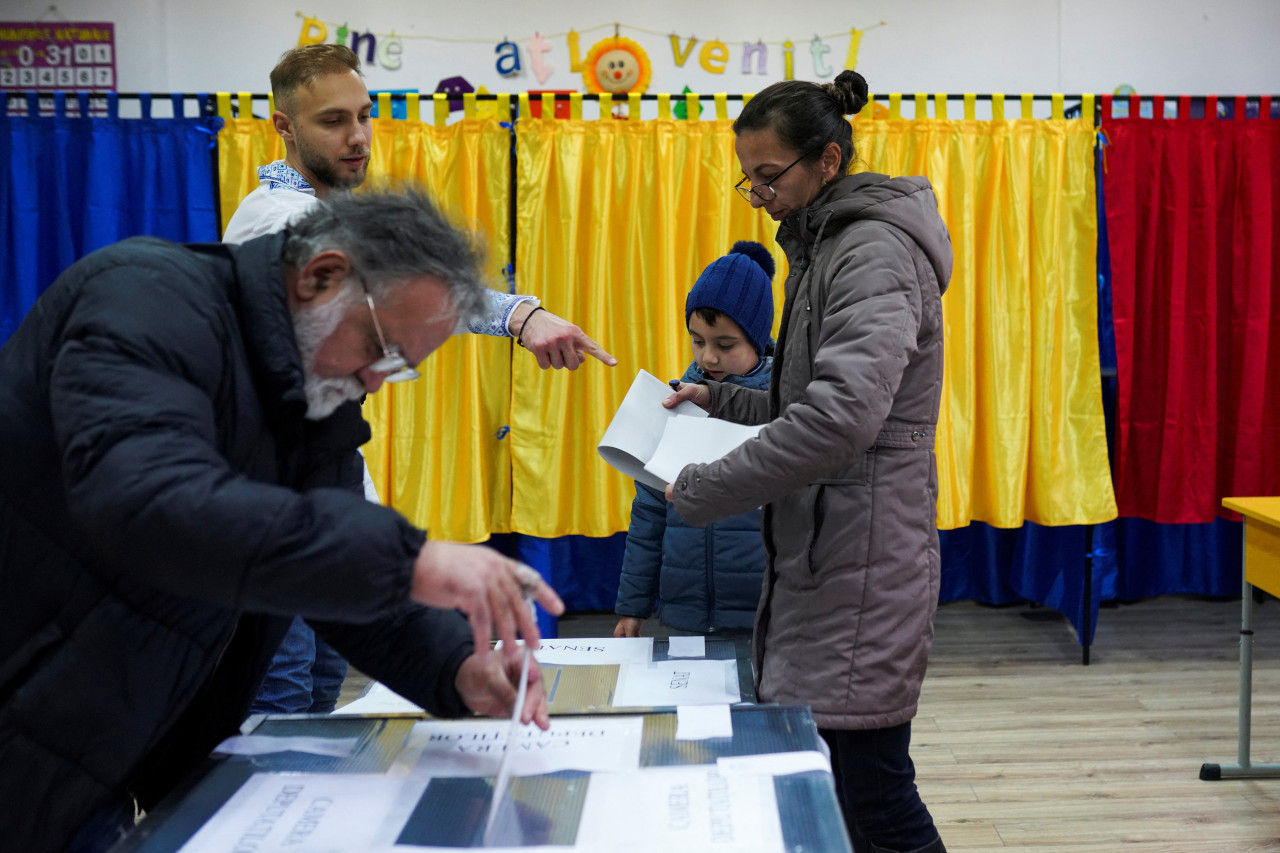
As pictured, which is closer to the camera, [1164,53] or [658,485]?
[658,485]

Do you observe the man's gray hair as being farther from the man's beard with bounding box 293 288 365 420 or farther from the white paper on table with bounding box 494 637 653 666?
the white paper on table with bounding box 494 637 653 666

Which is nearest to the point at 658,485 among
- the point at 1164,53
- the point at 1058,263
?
the point at 1058,263

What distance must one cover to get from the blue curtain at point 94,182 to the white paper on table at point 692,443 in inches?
87.3

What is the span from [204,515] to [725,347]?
4.72ft

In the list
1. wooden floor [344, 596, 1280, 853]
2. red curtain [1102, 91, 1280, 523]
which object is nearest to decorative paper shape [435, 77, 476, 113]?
wooden floor [344, 596, 1280, 853]

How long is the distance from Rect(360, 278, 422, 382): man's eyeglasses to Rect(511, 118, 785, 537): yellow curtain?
2.35 m

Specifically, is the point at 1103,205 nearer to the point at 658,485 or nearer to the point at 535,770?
the point at 658,485

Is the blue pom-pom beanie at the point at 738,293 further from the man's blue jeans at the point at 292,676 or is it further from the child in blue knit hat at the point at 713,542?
the man's blue jeans at the point at 292,676

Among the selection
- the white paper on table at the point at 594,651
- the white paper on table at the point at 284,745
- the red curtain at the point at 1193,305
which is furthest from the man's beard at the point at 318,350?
the red curtain at the point at 1193,305

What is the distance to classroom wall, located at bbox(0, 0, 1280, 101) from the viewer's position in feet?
14.1

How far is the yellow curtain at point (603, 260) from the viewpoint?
10.9ft

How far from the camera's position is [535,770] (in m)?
0.92

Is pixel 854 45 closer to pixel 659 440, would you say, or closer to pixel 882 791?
pixel 659 440

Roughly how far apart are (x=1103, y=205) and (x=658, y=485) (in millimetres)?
2545
